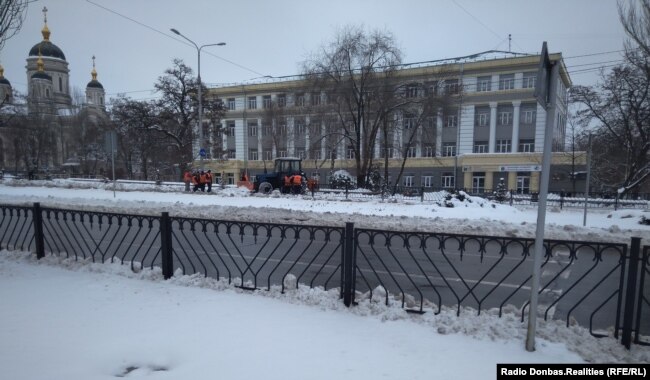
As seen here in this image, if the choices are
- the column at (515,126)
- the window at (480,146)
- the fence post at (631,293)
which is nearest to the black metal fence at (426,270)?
the fence post at (631,293)

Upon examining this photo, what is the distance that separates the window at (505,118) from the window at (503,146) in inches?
83.9

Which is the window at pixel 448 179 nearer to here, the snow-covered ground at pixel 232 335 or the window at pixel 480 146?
the window at pixel 480 146

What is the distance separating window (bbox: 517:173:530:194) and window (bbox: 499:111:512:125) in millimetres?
6228

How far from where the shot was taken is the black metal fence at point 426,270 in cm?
379

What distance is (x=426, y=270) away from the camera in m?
6.88

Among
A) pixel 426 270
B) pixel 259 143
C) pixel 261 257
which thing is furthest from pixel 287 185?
pixel 259 143

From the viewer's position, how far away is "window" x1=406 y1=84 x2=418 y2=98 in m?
27.2

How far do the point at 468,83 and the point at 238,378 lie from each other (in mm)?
42650

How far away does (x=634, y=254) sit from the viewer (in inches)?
130

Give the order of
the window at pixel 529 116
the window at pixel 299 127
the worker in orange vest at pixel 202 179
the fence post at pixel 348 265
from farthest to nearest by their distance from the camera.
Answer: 1. the window at pixel 299 127
2. the window at pixel 529 116
3. the worker in orange vest at pixel 202 179
4. the fence post at pixel 348 265

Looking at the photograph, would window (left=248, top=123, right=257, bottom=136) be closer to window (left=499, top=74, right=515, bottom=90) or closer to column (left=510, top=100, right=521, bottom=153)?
window (left=499, top=74, right=515, bottom=90)

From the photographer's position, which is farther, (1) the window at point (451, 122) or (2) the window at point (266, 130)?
(2) the window at point (266, 130)

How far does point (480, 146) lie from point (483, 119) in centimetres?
314

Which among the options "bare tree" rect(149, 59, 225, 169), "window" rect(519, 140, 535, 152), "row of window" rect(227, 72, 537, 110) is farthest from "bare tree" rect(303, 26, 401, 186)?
"window" rect(519, 140, 535, 152)
